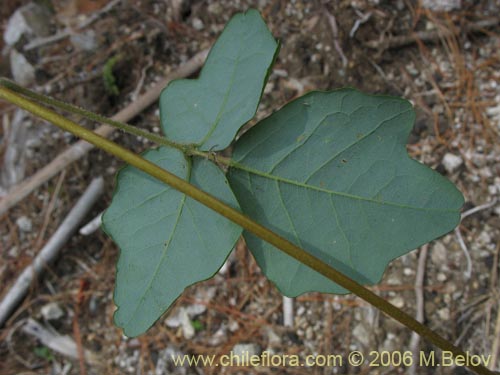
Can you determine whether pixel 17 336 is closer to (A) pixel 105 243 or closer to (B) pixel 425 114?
(A) pixel 105 243

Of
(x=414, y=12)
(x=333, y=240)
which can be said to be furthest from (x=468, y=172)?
(x=333, y=240)

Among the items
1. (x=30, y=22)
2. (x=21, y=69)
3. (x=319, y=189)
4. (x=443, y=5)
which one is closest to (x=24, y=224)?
(x=21, y=69)

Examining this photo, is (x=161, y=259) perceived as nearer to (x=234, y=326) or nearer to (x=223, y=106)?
(x=223, y=106)

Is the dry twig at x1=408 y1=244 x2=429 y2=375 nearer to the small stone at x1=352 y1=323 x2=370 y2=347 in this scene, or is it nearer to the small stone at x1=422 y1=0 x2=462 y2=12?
the small stone at x1=352 y1=323 x2=370 y2=347

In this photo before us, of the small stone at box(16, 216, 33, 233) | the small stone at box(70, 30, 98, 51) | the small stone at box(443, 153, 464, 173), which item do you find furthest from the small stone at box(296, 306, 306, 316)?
the small stone at box(70, 30, 98, 51)

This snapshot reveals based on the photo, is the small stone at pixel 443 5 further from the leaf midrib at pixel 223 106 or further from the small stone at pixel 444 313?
the leaf midrib at pixel 223 106
